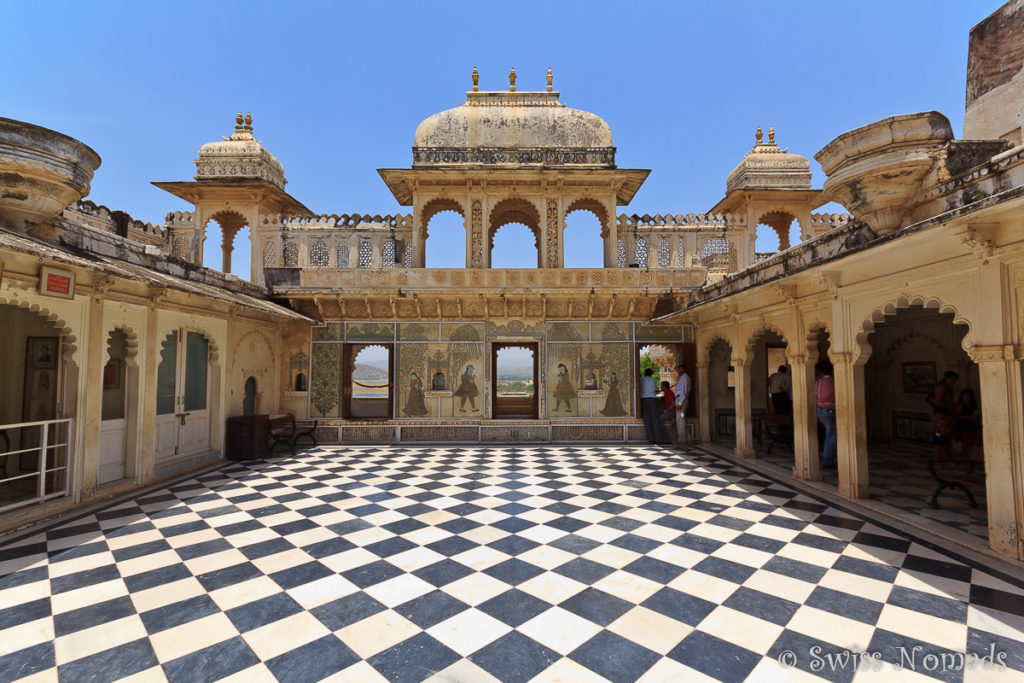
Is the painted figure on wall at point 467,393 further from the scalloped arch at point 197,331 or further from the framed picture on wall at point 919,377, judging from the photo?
the framed picture on wall at point 919,377

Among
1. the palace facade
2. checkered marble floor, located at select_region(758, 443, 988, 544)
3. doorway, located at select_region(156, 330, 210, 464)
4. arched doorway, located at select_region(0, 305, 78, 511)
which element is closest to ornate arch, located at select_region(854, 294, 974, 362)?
the palace facade

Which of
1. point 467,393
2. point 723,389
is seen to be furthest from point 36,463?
point 723,389

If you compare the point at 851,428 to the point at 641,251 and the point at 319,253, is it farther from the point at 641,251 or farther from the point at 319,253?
the point at 319,253

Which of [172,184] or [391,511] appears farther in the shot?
[172,184]

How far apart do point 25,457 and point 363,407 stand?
9532 millimetres

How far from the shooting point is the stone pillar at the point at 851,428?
557 centimetres

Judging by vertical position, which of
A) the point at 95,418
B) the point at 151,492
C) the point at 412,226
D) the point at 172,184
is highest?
the point at 172,184

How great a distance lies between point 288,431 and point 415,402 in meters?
2.76

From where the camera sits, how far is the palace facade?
430 centimetres

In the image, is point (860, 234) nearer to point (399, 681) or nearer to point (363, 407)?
point (399, 681)

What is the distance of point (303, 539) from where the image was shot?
441 cm

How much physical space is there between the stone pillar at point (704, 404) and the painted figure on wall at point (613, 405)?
1.74 m

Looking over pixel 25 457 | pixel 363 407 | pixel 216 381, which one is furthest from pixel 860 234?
pixel 363 407

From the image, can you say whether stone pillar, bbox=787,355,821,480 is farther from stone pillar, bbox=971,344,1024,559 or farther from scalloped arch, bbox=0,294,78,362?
scalloped arch, bbox=0,294,78,362
